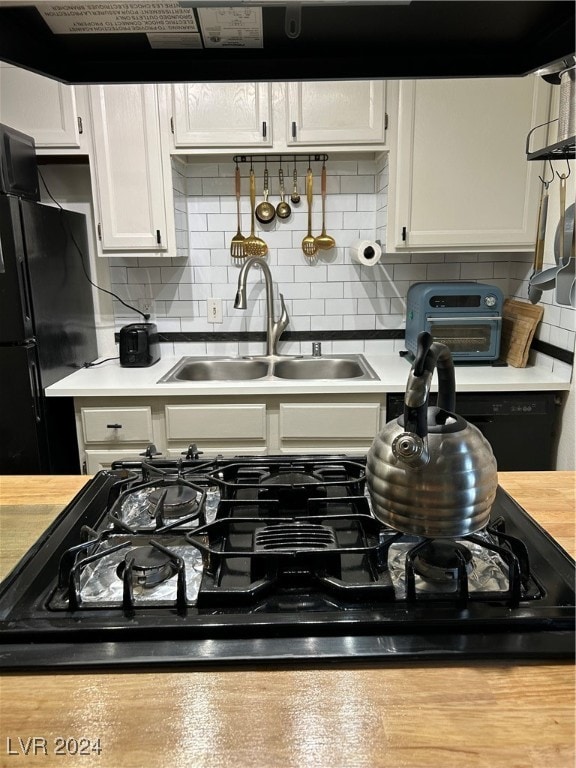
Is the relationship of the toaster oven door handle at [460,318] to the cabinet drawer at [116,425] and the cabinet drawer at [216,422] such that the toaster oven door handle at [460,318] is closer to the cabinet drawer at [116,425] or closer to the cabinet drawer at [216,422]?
the cabinet drawer at [216,422]

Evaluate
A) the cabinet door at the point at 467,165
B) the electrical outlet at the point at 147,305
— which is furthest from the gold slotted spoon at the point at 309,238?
the electrical outlet at the point at 147,305

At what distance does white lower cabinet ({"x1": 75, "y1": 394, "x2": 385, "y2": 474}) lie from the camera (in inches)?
88.1

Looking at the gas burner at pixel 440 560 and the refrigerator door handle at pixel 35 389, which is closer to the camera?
the gas burner at pixel 440 560

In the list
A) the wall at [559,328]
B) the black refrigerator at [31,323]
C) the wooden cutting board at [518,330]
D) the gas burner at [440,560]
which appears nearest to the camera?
the gas burner at [440,560]

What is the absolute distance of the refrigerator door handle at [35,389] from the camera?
2.12m

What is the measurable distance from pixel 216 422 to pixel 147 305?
856 mm

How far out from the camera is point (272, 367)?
2.68m

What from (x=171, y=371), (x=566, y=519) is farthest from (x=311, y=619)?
(x=171, y=371)

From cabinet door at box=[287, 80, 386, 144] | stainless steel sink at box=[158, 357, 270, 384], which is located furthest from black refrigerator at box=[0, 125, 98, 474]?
cabinet door at box=[287, 80, 386, 144]

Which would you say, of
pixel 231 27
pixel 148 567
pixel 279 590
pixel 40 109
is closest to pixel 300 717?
pixel 279 590

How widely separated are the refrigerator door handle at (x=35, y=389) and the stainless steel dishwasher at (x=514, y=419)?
139cm

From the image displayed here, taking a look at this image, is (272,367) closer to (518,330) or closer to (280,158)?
(280,158)

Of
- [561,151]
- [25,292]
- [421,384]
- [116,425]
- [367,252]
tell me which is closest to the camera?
[421,384]

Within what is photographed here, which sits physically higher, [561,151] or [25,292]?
[561,151]
